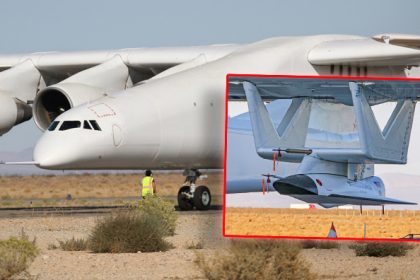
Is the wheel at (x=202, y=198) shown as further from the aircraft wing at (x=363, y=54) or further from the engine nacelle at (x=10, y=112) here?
the engine nacelle at (x=10, y=112)

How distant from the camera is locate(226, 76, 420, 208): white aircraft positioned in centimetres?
1678

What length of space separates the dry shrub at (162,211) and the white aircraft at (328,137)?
4.78 metres

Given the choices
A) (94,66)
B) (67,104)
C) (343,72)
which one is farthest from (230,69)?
(94,66)

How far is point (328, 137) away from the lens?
17312 millimetres

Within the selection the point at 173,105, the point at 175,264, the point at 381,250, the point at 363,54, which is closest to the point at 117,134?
the point at 173,105

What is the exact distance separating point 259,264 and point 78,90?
1670 centimetres

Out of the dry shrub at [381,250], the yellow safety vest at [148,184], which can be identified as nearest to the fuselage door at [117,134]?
the yellow safety vest at [148,184]

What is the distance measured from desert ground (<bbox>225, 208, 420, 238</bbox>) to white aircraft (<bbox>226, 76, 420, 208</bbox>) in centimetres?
26

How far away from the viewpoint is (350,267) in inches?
654

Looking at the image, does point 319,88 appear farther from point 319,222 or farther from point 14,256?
point 14,256

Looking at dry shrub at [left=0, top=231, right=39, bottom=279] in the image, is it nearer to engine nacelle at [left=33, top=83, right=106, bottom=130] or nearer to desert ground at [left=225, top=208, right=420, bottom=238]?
desert ground at [left=225, top=208, right=420, bottom=238]

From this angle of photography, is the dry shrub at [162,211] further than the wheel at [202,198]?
No

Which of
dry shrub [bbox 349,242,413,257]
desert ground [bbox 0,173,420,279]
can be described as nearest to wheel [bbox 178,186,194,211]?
desert ground [bbox 0,173,420,279]

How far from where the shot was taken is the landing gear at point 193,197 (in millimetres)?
30406
